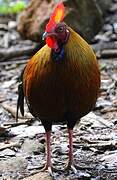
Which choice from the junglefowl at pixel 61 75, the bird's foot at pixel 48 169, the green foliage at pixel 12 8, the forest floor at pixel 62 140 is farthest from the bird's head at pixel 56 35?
the green foliage at pixel 12 8

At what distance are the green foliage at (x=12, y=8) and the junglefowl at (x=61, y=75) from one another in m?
8.65

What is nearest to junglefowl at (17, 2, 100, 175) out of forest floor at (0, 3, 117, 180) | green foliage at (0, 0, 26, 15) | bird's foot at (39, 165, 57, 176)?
bird's foot at (39, 165, 57, 176)

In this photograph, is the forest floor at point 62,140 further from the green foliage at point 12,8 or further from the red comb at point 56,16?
the green foliage at point 12,8

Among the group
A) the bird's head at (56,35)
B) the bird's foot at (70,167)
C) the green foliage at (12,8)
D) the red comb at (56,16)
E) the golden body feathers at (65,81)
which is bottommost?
the bird's foot at (70,167)

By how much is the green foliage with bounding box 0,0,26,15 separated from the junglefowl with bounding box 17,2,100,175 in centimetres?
865

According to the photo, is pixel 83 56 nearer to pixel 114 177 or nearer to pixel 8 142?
pixel 114 177

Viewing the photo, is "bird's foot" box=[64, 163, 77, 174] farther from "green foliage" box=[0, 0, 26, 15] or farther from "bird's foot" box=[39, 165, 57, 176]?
"green foliage" box=[0, 0, 26, 15]

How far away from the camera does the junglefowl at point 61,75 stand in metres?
4.14

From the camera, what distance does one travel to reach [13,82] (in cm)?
816

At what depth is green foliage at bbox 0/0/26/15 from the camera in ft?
42.0

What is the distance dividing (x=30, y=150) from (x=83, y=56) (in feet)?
4.76

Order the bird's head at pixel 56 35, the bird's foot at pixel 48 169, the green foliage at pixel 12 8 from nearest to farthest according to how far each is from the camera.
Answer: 1. the bird's head at pixel 56 35
2. the bird's foot at pixel 48 169
3. the green foliage at pixel 12 8

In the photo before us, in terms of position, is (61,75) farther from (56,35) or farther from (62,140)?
(62,140)

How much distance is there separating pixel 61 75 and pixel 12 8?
9.05 metres
